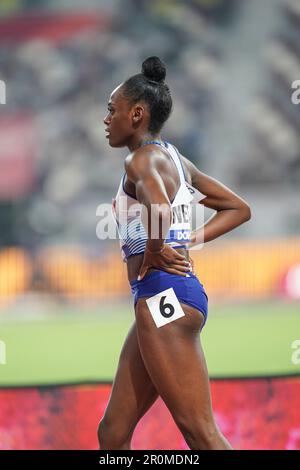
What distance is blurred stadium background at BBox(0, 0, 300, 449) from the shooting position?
15.0 metres

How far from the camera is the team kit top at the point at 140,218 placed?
340 cm

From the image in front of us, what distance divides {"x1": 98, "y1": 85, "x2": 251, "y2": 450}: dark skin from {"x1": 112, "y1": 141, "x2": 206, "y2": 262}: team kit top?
0.05m

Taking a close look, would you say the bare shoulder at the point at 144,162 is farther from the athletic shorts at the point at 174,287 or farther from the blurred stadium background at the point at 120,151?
the blurred stadium background at the point at 120,151

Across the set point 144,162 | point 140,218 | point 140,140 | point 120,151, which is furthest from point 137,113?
point 120,151

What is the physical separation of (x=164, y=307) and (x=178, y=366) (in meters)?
0.24

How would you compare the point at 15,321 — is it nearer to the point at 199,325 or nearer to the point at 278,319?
the point at 278,319

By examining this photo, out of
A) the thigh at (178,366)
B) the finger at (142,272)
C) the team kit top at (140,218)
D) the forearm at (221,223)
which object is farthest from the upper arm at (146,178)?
the forearm at (221,223)

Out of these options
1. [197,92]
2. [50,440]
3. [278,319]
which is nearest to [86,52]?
[197,92]

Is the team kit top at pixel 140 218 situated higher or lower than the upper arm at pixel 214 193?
lower

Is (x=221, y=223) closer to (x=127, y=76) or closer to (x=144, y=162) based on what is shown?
(x=144, y=162)

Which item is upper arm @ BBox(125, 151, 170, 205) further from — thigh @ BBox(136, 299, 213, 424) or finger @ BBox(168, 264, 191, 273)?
thigh @ BBox(136, 299, 213, 424)

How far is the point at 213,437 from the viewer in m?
3.21

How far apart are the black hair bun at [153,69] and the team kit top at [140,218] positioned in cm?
29

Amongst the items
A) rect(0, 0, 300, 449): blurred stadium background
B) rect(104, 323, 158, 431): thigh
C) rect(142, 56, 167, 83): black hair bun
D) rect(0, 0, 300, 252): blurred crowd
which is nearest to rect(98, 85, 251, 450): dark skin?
rect(104, 323, 158, 431): thigh
